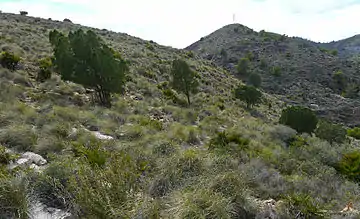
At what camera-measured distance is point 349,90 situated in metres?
64.0

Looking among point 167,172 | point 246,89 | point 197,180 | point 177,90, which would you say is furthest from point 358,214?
point 246,89

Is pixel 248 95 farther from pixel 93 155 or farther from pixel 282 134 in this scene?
pixel 93 155

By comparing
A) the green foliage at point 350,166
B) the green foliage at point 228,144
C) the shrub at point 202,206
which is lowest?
the green foliage at point 350,166

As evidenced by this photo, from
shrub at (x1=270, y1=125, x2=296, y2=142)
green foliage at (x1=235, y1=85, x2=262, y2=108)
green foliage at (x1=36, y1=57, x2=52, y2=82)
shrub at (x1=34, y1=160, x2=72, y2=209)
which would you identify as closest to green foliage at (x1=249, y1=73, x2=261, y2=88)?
green foliage at (x1=235, y1=85, x2=262, y2=108)

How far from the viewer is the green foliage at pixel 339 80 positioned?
217 ft

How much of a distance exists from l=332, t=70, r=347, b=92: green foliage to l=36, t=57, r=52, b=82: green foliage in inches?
2388

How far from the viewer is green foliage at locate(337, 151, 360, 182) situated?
11.0 meters

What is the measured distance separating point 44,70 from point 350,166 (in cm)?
1620

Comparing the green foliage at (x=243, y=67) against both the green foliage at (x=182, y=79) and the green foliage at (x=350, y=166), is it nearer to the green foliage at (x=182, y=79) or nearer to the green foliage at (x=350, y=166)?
the green foliage at (x=182, y=79)

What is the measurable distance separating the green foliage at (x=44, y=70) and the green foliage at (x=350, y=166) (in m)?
15.4

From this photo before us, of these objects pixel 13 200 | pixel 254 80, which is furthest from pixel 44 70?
pixel 254 80

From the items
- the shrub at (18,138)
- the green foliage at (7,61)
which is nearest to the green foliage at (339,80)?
the green foliage at (7,61)

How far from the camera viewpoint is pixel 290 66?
68875mm

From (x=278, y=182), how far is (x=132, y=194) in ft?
12.3
